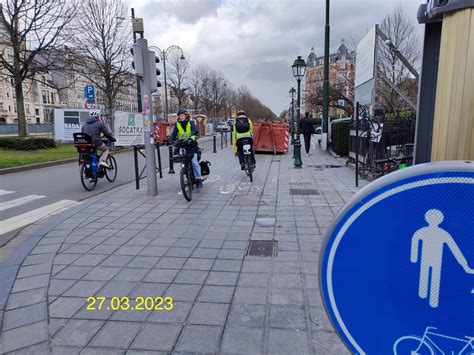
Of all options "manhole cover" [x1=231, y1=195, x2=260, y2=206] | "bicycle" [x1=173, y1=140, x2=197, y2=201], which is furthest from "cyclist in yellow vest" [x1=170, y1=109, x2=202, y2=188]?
"manhole cover" [x1=231, y1=195, x2=260, y2=206]

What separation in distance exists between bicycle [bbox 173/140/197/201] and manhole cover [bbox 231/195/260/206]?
933mm

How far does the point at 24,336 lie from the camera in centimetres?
269

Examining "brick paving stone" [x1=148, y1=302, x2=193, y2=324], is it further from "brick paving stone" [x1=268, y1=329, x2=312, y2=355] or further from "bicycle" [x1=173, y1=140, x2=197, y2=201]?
"bicycle" [x1=173, y1=140, x2=197, y2=201]

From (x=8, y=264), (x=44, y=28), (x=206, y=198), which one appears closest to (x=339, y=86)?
(x=44, y=28)

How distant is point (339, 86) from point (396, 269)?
36.0 metres

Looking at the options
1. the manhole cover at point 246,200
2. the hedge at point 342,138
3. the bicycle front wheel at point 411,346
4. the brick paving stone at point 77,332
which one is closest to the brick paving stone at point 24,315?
the brick paving stone at point 77,332

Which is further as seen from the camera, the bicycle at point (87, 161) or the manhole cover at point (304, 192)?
the bicycle at point (87, 161)

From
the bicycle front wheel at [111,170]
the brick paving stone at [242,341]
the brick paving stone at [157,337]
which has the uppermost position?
the bicycle front wheel at [111,170]

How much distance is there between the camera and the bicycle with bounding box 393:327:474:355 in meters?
1.04

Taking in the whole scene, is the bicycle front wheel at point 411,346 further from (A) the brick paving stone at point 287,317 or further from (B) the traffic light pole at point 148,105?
(B) the traffic light pole at point 148,105

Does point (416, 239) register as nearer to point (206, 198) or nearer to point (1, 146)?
point (206, 198)

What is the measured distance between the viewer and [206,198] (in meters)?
7.35

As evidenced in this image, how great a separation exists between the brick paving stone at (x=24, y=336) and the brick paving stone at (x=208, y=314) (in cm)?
111

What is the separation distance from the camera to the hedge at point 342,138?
47.6 ft
